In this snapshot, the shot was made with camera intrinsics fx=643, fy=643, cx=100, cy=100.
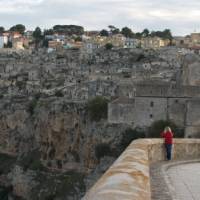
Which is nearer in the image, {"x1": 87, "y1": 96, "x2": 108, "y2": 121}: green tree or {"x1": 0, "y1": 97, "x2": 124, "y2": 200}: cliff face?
{"x1": 0, "y1": 97, "x2": 124, "y2": 200}: cliff face

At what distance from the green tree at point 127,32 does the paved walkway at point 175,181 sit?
13876 centimetres

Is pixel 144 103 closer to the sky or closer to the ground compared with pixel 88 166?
closer to the sky

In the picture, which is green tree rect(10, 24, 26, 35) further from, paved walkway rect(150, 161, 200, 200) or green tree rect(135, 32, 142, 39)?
paved walkway rect(150, 161, 200, 200)

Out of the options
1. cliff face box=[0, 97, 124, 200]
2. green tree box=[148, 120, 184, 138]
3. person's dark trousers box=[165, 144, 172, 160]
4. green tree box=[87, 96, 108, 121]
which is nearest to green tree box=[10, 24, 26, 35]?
cliff face box=[0, 97, 124, 200]

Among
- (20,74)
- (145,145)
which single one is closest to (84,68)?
(20,74)

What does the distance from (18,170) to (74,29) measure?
121 meters

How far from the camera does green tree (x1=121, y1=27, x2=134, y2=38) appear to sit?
149 metres

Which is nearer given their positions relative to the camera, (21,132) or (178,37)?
(21,132)

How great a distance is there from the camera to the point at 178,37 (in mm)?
154625

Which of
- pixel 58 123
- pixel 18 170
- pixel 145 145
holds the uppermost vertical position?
pixel 145 145

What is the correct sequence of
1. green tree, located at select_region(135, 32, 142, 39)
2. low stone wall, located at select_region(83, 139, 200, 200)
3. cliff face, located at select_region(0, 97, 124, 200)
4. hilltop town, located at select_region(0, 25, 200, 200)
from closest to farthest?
low stone wall, located at select_region(83, 139, 200, 200) < hilltop town, located at select_region(0, 25, 200, 200) < cliff face, located at select_region(0, 97, 124, 200) < green tree, located at select_region(135, 32, 142, 39)

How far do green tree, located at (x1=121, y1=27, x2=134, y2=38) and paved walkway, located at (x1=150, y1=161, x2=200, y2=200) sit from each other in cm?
13876

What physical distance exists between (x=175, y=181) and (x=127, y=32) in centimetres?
14297

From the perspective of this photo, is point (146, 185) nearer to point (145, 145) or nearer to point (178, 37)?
point (145, 145)
